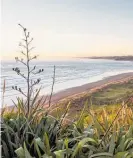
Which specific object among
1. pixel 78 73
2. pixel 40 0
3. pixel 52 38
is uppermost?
pixel 40 0

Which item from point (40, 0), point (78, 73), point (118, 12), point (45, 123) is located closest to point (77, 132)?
point (45, 123)

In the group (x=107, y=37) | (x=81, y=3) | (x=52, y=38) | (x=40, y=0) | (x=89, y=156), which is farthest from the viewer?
(x=107, y=37)

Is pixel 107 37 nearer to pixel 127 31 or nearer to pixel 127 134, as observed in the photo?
pixel 127 31

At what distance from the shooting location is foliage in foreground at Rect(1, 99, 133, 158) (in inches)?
40.4

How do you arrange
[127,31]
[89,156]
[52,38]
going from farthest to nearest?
[127,31] → [52,38] → [89,156]

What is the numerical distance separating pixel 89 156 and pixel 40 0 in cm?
171

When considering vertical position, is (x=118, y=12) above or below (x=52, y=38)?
above

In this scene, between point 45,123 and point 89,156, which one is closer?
point 89,156

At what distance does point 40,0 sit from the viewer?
8.24 feet

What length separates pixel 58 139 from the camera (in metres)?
1.17

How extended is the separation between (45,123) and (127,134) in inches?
11.7

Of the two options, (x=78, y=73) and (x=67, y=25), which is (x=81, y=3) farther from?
(x=78, y=73)

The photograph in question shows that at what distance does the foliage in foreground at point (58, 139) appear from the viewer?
3.36 feet

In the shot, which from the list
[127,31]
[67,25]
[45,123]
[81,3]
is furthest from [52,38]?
[45,123]
